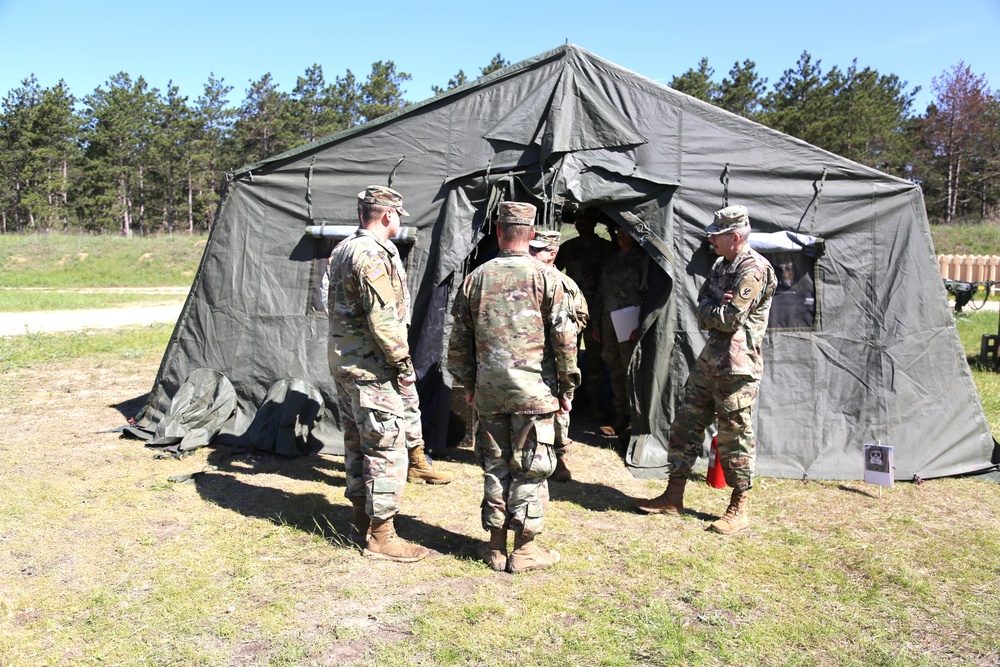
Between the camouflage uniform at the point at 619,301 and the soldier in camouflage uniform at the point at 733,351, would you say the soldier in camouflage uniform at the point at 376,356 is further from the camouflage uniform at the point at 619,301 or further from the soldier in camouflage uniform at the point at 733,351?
the camouflage uniform at the point at 619,301

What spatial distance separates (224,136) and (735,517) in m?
43.4

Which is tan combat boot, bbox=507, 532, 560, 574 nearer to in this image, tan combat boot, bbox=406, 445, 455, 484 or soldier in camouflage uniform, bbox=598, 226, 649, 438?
tan combat boot, bbox=406, 445, 455, 484

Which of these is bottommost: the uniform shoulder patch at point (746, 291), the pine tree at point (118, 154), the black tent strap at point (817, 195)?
the uniform shoulder patch at point (746, 291)

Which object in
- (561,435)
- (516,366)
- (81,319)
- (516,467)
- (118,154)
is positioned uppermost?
(118,154)

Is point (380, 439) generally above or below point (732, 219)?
below

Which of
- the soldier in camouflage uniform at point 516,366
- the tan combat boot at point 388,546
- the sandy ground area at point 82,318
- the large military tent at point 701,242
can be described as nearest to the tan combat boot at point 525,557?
the soldier in camouflage uniform at point 516,366

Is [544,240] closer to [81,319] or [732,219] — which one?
[732,219]

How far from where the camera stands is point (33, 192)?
4088cm

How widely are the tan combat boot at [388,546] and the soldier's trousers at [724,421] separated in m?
1.84

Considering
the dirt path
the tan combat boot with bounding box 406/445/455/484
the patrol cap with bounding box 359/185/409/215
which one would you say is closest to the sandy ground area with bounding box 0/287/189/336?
the dirt path

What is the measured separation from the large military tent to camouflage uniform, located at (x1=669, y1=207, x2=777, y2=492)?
1212 mm

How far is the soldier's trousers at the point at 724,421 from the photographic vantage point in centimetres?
455

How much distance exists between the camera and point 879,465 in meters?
5.43

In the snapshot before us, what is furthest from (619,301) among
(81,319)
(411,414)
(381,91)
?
(381,91)
